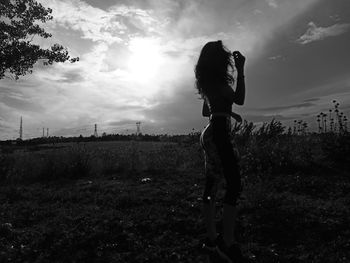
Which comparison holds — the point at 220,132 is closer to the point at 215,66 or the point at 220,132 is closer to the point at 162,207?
the point at 215,66

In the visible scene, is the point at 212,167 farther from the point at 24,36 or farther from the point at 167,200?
the point at 24,36

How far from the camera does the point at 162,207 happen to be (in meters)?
7.32

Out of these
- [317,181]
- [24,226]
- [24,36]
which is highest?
[24,36]

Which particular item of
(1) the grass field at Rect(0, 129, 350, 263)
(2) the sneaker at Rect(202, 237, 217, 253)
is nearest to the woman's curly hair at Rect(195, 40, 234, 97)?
(2) the sneaker at Rect(202, 237, 217, 253)

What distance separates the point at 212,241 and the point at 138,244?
1327mm

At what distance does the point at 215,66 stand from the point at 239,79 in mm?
327

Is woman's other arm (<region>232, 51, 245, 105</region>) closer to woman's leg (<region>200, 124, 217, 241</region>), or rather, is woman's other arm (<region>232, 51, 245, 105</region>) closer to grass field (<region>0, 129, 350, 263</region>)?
woman's leg (<region>200, 124, 217, 241</region>)

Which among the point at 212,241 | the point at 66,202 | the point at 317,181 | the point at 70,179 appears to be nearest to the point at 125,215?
the point at 66,202

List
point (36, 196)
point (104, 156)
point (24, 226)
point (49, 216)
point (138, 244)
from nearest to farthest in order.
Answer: point (138, 244), point (24, 226), point (49, 216), point (36, 196), point (104, 156)

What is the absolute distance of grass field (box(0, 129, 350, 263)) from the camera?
543 centimetres

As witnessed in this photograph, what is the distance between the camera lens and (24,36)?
17.6 metres

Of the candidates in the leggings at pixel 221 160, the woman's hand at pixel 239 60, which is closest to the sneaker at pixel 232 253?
the leggings at pixel 221 160

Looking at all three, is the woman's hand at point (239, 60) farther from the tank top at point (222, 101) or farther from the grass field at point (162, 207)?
the grass field at point (162, 207)

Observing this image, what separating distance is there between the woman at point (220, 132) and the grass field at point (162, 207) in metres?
0.82
